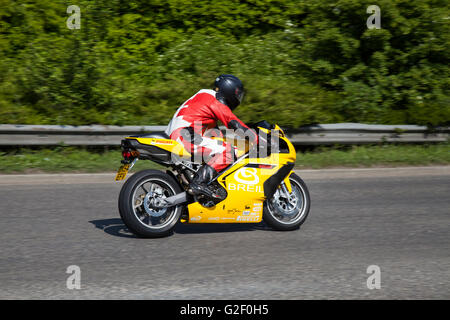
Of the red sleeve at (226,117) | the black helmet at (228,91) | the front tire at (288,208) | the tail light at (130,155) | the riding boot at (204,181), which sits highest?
the black helmet at (228,91)

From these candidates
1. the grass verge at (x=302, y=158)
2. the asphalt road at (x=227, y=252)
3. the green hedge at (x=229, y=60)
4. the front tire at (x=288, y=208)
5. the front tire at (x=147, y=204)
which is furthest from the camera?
the green hedge at (x=229, y=60)

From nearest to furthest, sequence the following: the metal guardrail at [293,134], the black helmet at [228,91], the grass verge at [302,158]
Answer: the black helmet at [228,91], the grass verge at [302,158], the metal guardrail at [293,134]

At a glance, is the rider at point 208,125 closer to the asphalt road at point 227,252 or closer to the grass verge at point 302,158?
the asphalt road at point 227,252

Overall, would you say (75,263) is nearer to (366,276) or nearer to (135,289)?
(135,289)

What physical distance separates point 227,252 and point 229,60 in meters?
10.6

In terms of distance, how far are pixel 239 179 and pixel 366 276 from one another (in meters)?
1.98

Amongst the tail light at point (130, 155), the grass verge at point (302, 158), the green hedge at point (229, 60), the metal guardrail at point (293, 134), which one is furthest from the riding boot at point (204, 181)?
the green hedge at point (229, 60)

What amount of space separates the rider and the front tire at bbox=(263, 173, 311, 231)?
2.66 ft

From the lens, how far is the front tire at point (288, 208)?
709 centimetres

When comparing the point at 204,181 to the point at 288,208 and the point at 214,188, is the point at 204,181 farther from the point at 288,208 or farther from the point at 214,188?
the point at 288,208

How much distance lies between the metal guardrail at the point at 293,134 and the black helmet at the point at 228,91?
5.16 m

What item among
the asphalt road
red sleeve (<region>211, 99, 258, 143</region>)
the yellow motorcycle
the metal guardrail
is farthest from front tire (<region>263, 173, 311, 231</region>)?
the metal guardrail

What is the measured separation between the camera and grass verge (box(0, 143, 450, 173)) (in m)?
10.7
